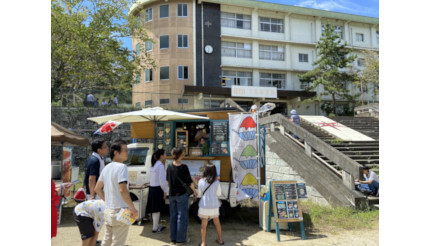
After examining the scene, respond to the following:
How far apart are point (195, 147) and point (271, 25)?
2480cm

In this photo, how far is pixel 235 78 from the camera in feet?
91.4

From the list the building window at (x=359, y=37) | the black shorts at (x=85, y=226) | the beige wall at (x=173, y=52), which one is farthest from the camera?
the building window at (x=359, y=37)

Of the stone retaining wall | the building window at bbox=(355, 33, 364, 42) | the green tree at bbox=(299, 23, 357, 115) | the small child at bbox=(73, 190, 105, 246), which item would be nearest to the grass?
the stone retaining wall

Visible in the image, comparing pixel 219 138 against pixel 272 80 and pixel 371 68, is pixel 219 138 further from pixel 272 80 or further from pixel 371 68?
pixel 371 68

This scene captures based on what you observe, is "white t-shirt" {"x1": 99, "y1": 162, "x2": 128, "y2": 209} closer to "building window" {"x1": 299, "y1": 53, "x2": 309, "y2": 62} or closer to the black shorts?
the black shorts

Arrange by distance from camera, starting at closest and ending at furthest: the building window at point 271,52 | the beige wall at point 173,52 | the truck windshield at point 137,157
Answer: the truck windshield at point 137,157
the beige wall at point 173,52
the building window at point 271,52

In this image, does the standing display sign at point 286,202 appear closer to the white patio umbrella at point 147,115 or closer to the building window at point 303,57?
the white patio umbrella at point 147,115

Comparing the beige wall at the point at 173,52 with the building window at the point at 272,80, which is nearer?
the beige wall at the point at 173,52

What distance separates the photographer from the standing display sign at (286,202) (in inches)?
237

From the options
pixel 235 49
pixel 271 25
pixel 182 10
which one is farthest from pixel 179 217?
pixel 271 25

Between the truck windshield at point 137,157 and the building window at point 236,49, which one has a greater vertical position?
the building window at point 236,49

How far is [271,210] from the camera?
6.41 meters

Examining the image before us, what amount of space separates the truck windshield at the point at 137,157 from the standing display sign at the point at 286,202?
354 cm

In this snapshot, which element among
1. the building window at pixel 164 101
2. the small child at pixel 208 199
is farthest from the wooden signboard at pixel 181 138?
the building window at pixel 164 101
